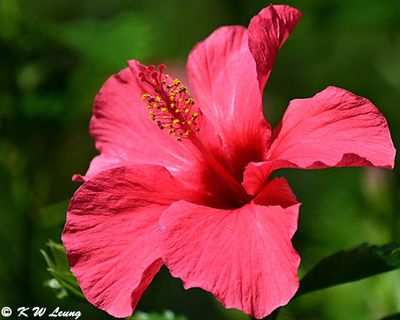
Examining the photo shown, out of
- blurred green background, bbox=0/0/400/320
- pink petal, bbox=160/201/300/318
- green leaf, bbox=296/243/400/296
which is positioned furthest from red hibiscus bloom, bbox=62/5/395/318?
blurred green background, bbox=0/0/400/320

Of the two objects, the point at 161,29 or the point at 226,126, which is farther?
the point at 161,29

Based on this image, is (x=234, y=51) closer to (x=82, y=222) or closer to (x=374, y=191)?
(x=82, y=222)

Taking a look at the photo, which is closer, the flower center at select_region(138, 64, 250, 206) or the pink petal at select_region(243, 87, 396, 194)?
the pink petal at select_region(243, 87, 396, 194)

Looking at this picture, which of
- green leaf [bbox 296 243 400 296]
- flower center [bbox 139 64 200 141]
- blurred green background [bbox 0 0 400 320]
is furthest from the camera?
blurred green background [bbox 0 0 400 320]

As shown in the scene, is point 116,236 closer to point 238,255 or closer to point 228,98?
point 238,255

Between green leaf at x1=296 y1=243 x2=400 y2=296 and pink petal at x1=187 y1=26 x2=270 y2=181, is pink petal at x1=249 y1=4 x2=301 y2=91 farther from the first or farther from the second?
green leaf at x1=296 y1=243 x2=400 y2=296

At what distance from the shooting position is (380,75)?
A: 305 centimetres

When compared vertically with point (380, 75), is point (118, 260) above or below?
above

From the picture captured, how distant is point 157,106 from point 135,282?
14.7 inches

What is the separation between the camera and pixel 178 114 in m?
1.51

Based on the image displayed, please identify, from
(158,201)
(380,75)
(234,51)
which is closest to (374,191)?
(380,75)

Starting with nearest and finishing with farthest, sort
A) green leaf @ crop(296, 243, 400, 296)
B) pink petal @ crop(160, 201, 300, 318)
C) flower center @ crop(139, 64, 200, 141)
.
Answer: pink petal @ crop(160, 201, 300, 318) < green leaf @ crop(296, 243, 400, 296) < flower center @ crop(139, 64, 200, 141)

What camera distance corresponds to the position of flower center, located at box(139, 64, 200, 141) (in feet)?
4.93

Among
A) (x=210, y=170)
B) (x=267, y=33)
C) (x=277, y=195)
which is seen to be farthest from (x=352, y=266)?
(x=267, y=33)
